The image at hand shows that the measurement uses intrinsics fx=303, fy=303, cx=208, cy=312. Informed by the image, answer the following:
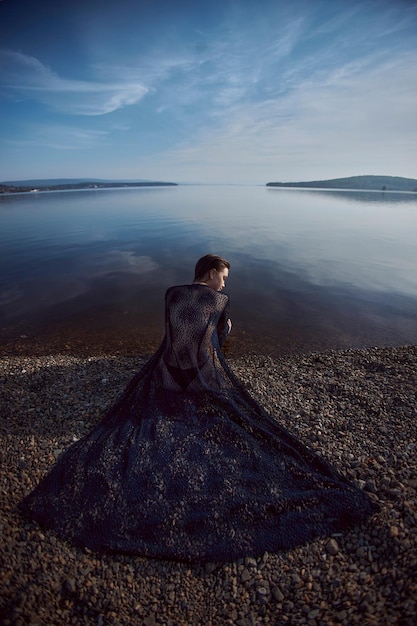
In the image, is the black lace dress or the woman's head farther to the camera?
the woman's head

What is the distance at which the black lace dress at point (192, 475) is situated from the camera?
309 centimetres

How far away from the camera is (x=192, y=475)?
345cm

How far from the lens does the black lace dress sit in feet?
10.1

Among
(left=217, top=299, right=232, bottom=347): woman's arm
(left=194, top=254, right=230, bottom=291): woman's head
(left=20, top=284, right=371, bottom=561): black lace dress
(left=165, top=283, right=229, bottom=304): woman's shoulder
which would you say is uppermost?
(left=194, top=254, right=230, bottom=291): woman's head

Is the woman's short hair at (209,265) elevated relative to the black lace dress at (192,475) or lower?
elevated

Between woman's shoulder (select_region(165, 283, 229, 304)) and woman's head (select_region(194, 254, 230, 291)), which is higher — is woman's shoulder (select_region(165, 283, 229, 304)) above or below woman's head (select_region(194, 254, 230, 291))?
below

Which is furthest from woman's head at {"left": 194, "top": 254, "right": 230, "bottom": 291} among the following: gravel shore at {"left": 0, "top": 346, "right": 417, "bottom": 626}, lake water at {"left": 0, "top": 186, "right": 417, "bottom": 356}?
lake water at {"left": 0, "top": 186, "right": 417, "bottom": 356}

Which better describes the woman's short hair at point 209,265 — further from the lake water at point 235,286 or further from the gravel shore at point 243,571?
the lake water at point 235,286

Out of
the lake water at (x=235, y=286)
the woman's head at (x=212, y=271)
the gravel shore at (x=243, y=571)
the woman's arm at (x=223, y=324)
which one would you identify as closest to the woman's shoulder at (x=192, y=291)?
the woman's arm at (x=223, y=324)

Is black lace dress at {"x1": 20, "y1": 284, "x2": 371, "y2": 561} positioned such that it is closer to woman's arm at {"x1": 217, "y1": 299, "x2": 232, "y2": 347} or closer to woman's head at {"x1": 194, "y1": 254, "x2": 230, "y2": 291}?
woman's arm at {"x1": 217, "y1": 299, "x2": 232, "y2": 347}

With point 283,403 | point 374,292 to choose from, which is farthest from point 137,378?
point 374,292

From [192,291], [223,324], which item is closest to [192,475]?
[223,324]

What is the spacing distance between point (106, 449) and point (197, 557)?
1564 mm

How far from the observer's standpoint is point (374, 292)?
13922mm
